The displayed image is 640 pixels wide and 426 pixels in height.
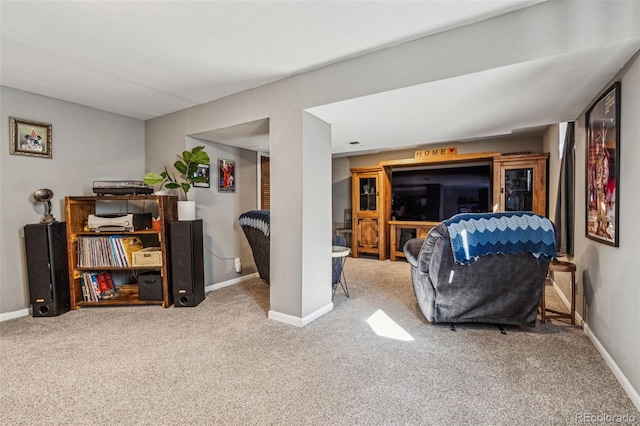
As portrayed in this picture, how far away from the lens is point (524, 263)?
2.27 meters

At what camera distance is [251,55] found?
7.36ft

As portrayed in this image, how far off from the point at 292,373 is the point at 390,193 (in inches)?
172

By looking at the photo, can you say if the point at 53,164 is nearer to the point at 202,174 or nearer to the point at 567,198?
the point at 202,174

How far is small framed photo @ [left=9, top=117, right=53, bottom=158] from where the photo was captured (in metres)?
2.85

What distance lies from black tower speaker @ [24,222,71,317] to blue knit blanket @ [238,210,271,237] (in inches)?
70.0

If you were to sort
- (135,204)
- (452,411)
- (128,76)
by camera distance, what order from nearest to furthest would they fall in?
(452,411)
(128,76)
(135,204)

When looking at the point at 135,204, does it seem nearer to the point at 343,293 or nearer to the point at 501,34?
the point at 343,293

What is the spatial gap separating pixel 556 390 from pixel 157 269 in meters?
3.63

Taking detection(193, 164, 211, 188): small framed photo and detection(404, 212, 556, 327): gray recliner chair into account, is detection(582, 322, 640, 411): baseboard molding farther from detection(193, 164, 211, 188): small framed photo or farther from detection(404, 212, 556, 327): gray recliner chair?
detection(193, 164, 211, 188): small framed photo

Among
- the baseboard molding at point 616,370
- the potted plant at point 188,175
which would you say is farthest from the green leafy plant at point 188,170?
the baseboard molding at point 616,370

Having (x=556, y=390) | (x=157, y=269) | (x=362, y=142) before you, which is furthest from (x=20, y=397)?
(x=362, y=142)

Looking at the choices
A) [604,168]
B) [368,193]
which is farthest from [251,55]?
[368,193]

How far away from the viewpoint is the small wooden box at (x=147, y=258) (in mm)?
3125

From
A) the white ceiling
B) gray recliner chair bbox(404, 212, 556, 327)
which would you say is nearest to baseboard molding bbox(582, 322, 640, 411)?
gray recliner chair bbox(404, 212, 556, 327)
